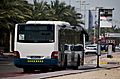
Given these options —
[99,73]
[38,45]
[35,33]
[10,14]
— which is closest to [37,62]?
[38,45]

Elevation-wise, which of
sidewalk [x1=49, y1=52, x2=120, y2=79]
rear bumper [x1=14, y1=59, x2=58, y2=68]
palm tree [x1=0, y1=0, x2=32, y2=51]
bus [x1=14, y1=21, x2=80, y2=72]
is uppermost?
palm tree [x1=0, y1=0, x2=32, y2=51]

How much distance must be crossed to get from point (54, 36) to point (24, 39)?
5.78 ft

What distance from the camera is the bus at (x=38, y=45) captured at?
93.4 feet

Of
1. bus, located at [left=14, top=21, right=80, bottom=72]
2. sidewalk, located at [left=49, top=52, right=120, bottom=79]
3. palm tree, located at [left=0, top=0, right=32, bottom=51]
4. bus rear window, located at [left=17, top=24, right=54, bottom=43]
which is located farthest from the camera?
palm tree, located at [left=0, top=0, right=32, bottom=51]

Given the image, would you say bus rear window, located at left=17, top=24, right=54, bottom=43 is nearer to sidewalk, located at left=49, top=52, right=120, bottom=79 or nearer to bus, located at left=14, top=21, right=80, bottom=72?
bus, located at left=14, top=21, right=80, bottom=72

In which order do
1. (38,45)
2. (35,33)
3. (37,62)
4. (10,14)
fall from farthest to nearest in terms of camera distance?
(10,14), (35,33), (37,62), (38,45)

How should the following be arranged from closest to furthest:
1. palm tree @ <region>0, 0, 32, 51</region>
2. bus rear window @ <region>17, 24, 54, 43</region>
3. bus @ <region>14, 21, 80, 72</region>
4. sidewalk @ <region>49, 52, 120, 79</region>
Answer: sidewalk @ <region>49, 52, 120, 79</region> → bus @ <region>14, 21, 80, 72</region> → bus rear window @ <region>17, 24, 54, 43</region> → palm tree @ <region>0, 0, 32, 51</region>

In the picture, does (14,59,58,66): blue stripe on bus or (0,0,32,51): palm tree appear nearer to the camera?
(14,59,58,66): blue stripe on bus

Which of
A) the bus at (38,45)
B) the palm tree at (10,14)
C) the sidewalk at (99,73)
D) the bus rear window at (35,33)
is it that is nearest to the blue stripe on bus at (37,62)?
the bus at (38,45)

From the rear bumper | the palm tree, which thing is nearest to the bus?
the rear bumper

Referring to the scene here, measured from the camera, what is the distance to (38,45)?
28438mm

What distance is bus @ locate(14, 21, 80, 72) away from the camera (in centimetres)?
2845

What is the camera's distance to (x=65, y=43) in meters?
30.6

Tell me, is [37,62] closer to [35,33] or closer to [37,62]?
[37,62]
